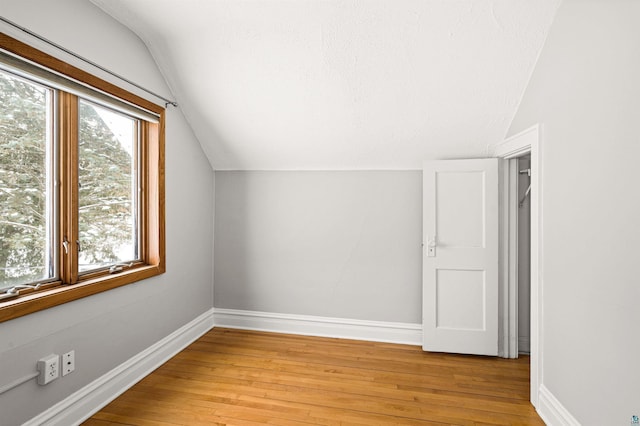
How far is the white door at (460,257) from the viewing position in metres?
2.86

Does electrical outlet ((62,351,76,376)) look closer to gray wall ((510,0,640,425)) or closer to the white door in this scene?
the white door

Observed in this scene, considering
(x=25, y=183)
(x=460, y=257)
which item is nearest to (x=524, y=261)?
(x=460, y=257)

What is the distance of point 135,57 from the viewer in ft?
7.84

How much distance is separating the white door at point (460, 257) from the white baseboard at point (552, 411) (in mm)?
771

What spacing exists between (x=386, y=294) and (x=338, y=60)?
6.96 ft

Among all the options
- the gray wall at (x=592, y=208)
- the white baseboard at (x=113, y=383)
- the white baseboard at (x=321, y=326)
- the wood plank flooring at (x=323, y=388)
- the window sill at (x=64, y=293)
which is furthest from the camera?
the white baseboard at (x=321, y=326)

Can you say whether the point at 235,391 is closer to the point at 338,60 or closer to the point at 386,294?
the point at 386,294

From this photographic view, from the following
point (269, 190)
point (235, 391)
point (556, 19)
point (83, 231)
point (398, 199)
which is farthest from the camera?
point (269, 190)

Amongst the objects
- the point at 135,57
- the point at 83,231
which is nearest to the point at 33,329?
the point at 83,231

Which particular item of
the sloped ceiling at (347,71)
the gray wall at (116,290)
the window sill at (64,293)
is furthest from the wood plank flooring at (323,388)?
the sloped ceiling at (347,71)

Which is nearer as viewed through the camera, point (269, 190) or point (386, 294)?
point (386, 294)

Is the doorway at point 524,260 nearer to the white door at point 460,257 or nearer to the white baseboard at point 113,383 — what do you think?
the white door at point 460,257

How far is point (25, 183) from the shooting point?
1.79 meters

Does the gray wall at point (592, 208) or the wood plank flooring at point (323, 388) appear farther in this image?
the wood plank flooring at point (323, 388)
